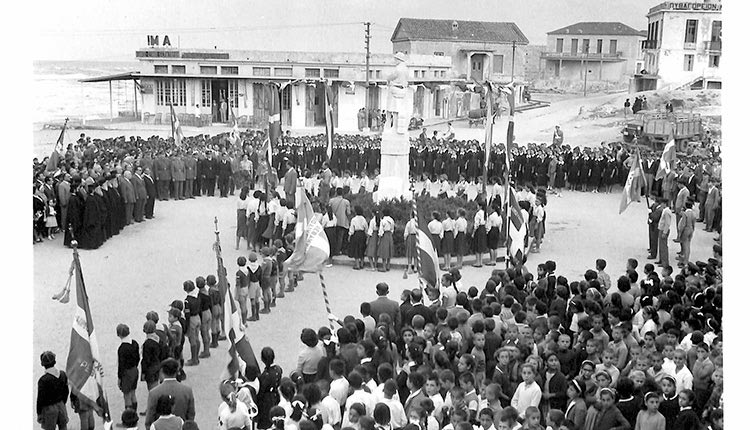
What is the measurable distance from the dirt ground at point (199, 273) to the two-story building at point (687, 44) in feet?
88.3

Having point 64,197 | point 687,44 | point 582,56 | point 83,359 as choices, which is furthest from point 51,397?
point 582,56

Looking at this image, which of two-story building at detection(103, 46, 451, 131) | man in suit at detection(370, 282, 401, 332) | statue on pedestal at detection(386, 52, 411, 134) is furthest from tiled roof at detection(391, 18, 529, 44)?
man in suit at detection(370, 282, 401, 332)

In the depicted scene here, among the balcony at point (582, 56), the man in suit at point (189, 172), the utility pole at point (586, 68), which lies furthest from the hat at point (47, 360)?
the balcony at point (582, 56)

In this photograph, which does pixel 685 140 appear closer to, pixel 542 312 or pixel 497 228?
pixel 497 228

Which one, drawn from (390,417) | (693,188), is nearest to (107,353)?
(390,417)

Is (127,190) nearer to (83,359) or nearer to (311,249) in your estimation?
(311,249)

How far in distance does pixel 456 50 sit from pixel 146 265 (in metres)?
44.9

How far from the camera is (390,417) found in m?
6.87

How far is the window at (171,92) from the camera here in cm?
4188

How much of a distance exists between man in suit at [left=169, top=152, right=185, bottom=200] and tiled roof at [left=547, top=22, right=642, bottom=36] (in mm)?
45181

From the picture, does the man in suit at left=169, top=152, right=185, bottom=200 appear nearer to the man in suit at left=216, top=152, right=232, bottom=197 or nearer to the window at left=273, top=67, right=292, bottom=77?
the man in suit at left=216, top=152, right=232, bottom=197

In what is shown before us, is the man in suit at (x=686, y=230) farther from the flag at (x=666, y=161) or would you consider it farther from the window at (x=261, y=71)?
the window at (x=261, y=71)

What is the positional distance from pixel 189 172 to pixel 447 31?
130 feet

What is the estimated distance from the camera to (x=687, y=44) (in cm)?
4544
